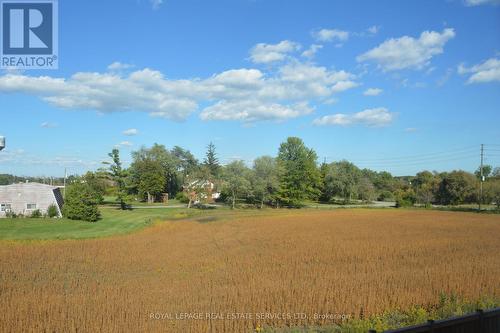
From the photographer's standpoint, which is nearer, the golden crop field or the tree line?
the golden crop field

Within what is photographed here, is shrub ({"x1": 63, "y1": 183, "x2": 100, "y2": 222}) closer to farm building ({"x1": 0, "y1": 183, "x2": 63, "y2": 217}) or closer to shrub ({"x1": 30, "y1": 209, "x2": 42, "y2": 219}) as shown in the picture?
shrub ({"x1": 30, "y1": 209, "x2": 42, "y2": 219})

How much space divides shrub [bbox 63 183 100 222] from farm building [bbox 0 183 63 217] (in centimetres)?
347

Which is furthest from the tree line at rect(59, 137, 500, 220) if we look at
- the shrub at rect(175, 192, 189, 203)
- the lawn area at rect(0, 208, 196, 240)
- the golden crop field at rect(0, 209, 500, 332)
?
the golden crop field at rect(0, 209, 500, 332)

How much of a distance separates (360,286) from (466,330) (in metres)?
9.51

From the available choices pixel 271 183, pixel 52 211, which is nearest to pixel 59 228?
pixel 52 211

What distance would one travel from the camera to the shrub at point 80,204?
47.2 m

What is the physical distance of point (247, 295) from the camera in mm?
14508

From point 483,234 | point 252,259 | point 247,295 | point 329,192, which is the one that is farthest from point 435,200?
point 247,295

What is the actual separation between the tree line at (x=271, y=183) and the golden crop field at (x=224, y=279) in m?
41.6

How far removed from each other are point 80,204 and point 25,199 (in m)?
8.76

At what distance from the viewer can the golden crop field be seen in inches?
474

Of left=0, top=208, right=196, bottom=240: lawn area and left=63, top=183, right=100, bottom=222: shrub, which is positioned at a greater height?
left=63, top=183, right=100, bottom=222: shrub

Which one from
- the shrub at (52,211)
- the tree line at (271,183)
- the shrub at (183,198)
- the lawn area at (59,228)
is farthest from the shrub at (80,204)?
the shrub at (183,198)

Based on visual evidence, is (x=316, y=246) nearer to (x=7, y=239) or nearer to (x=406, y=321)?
(x=406, y=321)
